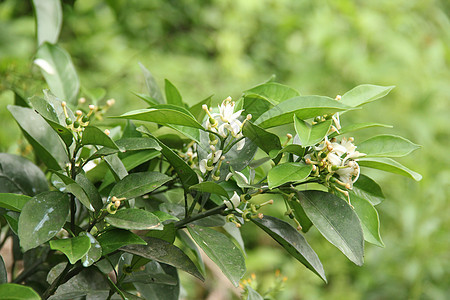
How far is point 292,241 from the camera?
41 centimetres

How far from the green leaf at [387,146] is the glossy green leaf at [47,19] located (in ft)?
1.61

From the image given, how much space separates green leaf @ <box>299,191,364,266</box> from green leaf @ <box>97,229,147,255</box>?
0.45 ft

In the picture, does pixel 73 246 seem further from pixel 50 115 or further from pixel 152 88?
pixel 152 88

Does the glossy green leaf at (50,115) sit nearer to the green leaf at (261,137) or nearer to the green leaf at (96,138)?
the green leaf at (96,138)

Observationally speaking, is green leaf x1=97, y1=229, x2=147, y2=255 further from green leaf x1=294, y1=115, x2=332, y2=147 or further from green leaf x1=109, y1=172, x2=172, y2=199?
green leaf x1=294, y1=115, x2=332, y2=147

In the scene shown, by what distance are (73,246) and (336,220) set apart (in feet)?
0.66

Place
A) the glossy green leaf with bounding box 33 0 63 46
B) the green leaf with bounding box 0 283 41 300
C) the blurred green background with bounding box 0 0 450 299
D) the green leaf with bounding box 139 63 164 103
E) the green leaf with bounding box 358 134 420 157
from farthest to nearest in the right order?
1. the blurred green background with bounding box 0 0 450 299
2. the glossy green leaf with bounding box 33 0 63 46
3. the green leaf with bounding box 139 63 164 103
4. the green leaf with bounding box 358 134 420 157
5. the green leaf with bounding box 0 283 41 300

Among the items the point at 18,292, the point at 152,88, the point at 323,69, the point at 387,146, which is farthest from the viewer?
the point at 323,69

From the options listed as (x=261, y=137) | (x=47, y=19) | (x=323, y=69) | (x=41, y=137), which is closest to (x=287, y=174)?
(x=261, y=137)

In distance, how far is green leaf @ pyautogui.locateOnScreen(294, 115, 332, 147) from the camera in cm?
37

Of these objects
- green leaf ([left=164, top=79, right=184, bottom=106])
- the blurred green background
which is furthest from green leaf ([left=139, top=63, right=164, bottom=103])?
the blurred green background

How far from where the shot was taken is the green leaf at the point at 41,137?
453 mm

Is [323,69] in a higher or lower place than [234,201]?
lower

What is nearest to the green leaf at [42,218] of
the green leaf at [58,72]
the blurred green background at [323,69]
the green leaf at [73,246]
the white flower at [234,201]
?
the green leaf at [73,246]
